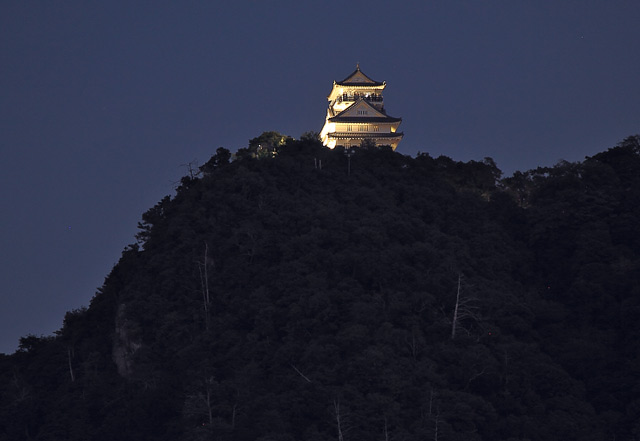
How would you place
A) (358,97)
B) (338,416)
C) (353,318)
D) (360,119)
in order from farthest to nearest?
(358,97) → (360,119) → (353,318) → (338,416)

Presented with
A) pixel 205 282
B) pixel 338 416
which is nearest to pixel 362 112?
pixel 205 282

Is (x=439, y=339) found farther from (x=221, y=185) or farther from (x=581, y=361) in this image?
(x=221, y=185)

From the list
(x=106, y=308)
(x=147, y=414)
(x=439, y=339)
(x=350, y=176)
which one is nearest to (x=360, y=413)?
(x=439, y=339)

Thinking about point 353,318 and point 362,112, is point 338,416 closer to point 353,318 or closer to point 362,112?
point 353,318

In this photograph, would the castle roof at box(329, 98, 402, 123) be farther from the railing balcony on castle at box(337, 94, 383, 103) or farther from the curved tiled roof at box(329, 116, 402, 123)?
the railing balcony on castle at box(337, 94, 383, 103)

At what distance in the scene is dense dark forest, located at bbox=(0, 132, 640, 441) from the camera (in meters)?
41.9

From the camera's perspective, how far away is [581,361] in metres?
46.6


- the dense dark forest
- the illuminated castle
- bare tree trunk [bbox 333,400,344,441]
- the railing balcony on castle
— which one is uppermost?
the railing balcony on castle

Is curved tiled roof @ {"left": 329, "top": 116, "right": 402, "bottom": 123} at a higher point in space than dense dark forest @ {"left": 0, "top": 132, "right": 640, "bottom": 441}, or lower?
higher

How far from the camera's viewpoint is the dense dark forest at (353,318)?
41.9m

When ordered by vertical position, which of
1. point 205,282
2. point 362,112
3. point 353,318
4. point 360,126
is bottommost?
point 353,318

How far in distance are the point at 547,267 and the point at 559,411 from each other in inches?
540

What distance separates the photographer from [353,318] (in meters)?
45.5

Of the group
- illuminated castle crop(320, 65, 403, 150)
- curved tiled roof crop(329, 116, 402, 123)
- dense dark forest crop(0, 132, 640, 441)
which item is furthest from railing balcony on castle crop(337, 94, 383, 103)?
dense dark forest crop(0, 132, 640, 441)
